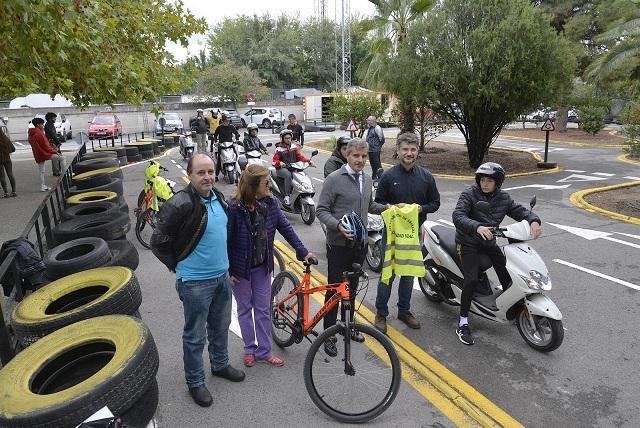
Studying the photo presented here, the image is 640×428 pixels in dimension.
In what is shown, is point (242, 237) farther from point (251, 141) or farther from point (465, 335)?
point (251, 141)

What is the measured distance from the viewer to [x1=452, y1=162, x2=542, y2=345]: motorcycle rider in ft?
15.4

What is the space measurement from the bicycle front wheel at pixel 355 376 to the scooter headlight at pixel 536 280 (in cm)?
170

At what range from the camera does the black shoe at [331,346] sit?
12.3 ft

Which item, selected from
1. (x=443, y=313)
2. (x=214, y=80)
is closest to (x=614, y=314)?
(x=443, y=313)

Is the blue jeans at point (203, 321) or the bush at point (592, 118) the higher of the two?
the bush at point (592, 118)

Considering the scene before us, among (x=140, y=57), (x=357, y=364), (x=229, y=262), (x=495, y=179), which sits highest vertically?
(x=140, y=57)

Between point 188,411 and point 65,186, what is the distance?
341 inches

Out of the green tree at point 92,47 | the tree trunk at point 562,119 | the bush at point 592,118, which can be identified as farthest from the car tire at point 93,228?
the tree trunk at point 562,119

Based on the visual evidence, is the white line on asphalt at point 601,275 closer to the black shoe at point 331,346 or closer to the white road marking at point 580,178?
the black shoe at point 331,346

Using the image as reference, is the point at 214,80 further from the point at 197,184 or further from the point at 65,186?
the point at 197,184

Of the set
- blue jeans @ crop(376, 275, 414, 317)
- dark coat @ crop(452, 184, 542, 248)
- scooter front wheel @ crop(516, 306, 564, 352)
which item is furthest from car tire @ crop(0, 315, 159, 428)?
scooter front wheel @ crop(516, 306, 564, 352)

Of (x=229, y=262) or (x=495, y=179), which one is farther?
(x=495, y=179)

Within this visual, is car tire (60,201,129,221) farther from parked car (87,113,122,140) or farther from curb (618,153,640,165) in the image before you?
parked car (87,113,122,140)

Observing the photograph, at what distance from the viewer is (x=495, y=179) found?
182 inches
